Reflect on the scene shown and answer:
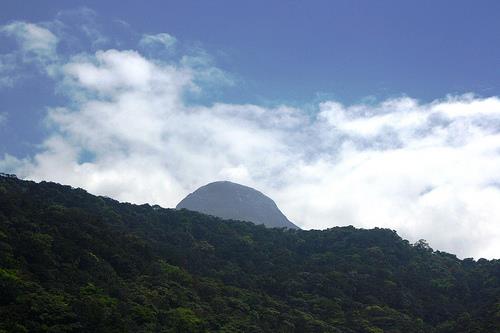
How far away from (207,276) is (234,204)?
128171 millimetres

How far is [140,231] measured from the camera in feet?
220

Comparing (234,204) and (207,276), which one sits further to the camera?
(234,204)

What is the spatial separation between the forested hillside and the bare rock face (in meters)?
87.9

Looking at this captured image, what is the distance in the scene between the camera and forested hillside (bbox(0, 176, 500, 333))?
35000 millimetres

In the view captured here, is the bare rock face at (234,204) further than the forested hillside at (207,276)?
Yes

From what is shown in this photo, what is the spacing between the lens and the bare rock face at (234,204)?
17612cm

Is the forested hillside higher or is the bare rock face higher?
the bare rock face

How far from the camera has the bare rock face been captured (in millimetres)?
176125

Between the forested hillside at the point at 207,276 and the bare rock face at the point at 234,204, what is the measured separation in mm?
87893

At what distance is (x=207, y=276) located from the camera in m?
55.8

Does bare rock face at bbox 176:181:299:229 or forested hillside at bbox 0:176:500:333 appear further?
bare rock face at bbox 176:181:299:229

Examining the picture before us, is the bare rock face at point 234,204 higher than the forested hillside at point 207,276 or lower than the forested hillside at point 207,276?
higher

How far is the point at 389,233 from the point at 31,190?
5855 centimetres

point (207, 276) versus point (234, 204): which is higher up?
point (234, 204)
